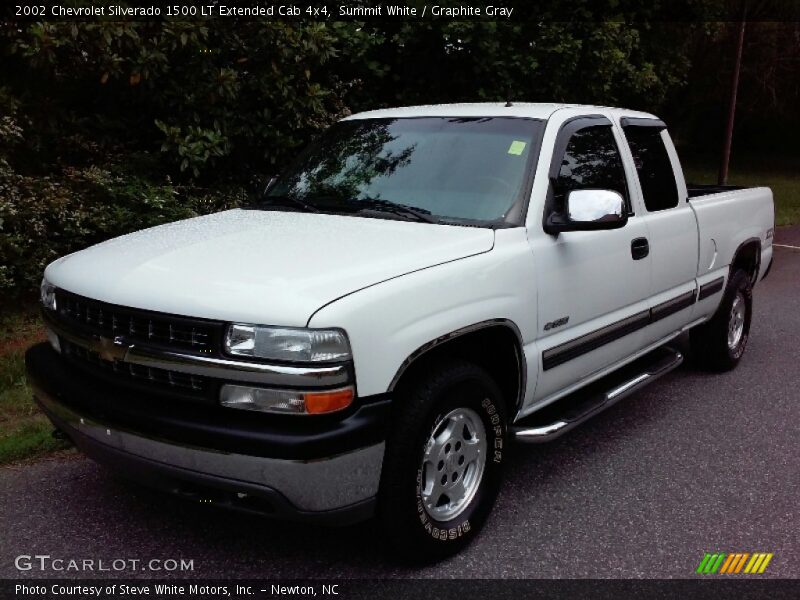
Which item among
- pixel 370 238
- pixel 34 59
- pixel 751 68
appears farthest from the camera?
pixel 751 68

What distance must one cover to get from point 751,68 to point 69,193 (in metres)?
21.5

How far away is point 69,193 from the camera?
271 inches

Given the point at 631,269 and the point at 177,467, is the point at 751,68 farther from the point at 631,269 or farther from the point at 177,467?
the point at 177,467

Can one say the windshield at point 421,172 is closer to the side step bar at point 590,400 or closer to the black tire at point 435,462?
the black tire at point 435,462

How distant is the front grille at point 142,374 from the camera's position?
2.87 meters

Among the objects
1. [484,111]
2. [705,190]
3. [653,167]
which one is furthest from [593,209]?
[705,190]

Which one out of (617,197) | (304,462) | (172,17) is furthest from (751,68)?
(304,462)

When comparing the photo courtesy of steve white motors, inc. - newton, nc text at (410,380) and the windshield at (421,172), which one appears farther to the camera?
the windshield at (421,172)

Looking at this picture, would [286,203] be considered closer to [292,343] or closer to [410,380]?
[410,380]

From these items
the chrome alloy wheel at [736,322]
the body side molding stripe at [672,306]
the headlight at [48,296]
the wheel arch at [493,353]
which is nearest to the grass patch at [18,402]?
the headlight at [48,296]

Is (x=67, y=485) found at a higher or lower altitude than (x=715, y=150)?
higher

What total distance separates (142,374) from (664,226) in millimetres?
3135

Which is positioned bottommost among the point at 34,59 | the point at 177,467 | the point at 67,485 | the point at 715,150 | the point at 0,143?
the point at 715,150

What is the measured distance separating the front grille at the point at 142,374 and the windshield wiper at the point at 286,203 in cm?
138
